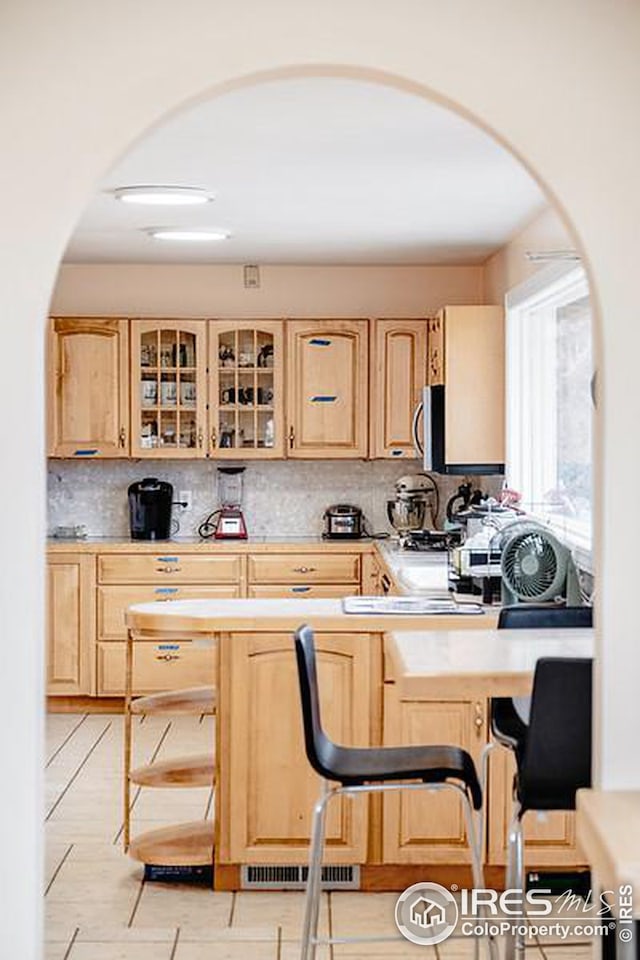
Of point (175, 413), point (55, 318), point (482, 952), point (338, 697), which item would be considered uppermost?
point (55, 318)

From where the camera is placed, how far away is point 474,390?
278 inches

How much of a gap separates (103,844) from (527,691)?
2.65 meters

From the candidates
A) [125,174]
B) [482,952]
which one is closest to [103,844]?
[482,952]

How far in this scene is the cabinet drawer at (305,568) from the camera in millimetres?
7832

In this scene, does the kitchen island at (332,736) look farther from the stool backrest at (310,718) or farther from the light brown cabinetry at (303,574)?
the light brown cabinetry at (303,574)

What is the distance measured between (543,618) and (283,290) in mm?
4611

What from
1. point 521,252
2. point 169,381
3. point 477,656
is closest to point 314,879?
point 477,656

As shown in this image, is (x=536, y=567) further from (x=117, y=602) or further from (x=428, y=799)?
(x=117, y=602)

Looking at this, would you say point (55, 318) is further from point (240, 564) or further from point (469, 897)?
point (469, 897)

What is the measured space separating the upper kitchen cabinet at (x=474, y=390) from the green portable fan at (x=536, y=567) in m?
2.08

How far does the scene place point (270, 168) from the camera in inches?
211

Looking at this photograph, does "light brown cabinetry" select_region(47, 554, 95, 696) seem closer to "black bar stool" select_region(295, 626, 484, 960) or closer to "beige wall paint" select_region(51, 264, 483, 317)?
"beige wall paint" select_region(51, 264, 483, 317)

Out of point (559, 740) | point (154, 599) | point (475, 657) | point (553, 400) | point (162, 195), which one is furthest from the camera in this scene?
point (154, 599)

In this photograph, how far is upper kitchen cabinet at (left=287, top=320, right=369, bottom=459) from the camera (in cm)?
801
